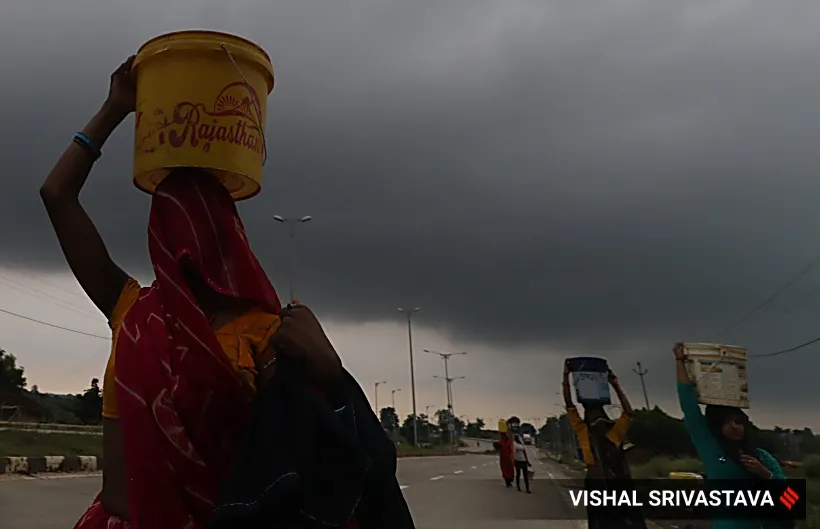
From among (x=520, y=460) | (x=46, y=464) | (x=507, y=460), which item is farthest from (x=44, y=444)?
(x=520, y=460)

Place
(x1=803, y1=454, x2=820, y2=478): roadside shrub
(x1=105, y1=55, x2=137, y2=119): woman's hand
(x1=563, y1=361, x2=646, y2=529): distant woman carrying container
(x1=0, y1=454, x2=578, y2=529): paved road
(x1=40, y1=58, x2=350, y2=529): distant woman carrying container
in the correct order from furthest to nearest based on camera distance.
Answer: (x1=803, y1=454, x2=820, y2=478): roadside shrub < (x1=0, y1=454, x2=578, y2=529): paved road < (x1=563, y1=361, x2=646, y2=529): distant woman carrying container < (x1=105, y1=55, x2=137, y2=119): woman's hand < (x1=40, y1=58, x2=350, y2=529): distant woman carrying container

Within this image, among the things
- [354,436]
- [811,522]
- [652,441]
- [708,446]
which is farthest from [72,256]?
[652,441]

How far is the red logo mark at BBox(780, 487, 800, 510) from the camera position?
181 inches

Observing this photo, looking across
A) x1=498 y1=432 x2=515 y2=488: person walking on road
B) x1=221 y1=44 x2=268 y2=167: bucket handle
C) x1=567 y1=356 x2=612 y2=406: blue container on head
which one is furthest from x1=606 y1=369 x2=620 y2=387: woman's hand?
x1=498 y1=432 x2=515 y2=488: person walking on road

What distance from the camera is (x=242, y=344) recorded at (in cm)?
170

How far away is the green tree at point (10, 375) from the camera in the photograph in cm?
5701

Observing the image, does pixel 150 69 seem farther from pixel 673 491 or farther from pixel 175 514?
pixel 673 491

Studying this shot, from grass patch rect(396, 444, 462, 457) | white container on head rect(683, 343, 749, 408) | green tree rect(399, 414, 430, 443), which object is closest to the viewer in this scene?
white container on head rect(683, 343, 749, 408)

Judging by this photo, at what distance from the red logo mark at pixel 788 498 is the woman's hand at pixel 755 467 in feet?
0.76

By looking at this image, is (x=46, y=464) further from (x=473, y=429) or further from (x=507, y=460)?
(x=473, y=429)

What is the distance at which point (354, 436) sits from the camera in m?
1.55

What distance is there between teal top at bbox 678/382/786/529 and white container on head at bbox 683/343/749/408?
0.08 m

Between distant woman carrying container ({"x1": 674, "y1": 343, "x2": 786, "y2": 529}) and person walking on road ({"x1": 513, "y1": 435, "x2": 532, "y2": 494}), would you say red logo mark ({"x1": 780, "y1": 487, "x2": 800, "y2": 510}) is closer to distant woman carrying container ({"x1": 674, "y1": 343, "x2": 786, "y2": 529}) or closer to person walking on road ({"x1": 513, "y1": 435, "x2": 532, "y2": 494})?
distant woman carrying container ({"x1": 674, "y1": 343, "x2": 786, "y2": 529})

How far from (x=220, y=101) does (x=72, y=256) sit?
58 cm
